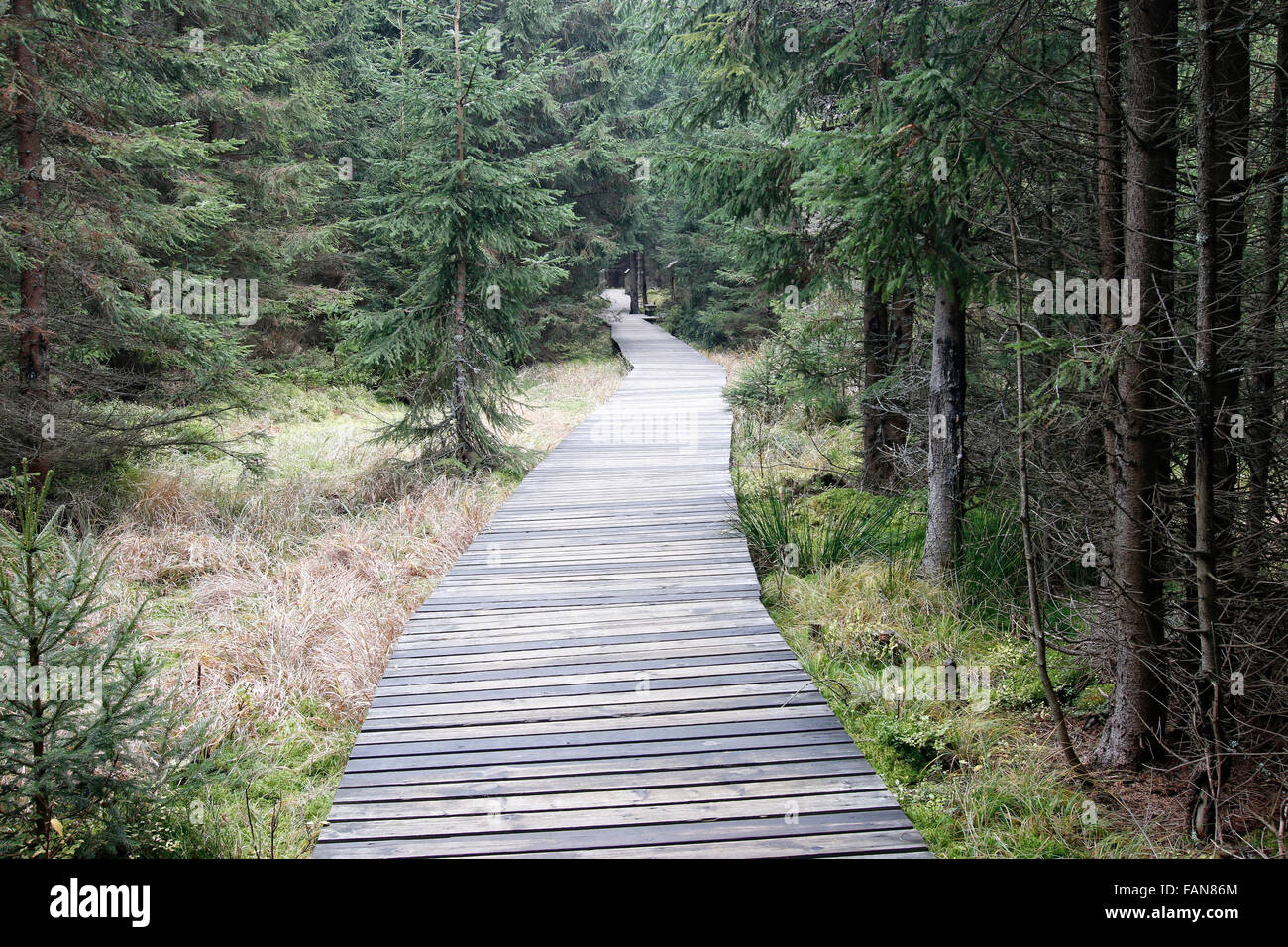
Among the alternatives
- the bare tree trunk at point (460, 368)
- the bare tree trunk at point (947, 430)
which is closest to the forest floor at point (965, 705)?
the bare tree trunk at point (947, 430)

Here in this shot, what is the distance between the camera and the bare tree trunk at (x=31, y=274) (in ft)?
24.8

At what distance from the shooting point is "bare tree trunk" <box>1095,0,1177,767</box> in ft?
11.7

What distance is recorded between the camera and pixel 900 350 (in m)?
8.01

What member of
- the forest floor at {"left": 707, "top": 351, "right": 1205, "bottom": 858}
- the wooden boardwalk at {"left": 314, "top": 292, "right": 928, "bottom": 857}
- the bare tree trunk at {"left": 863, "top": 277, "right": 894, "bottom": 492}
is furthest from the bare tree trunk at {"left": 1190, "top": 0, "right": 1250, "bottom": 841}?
the bare tree trunk at {"left": 863, "top": 277, "right": 894, "bottom": 492}

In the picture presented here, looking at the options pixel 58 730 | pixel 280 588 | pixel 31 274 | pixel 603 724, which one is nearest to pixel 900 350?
pixel 603 724

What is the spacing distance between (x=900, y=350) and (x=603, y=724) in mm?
5565

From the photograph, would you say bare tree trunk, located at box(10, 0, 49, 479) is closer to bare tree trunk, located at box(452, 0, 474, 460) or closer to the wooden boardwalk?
bare tree trunk, located at box(452, 0, 474, 460)

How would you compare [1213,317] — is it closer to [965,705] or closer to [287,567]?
[965,705]

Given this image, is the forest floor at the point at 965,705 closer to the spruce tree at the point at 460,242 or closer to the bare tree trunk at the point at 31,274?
the spruce tree at the point at 460,242

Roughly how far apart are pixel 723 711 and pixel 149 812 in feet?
7.99

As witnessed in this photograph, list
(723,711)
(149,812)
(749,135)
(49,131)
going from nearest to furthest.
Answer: (149,812) → (723,711) → (49,131) → (749,135)
